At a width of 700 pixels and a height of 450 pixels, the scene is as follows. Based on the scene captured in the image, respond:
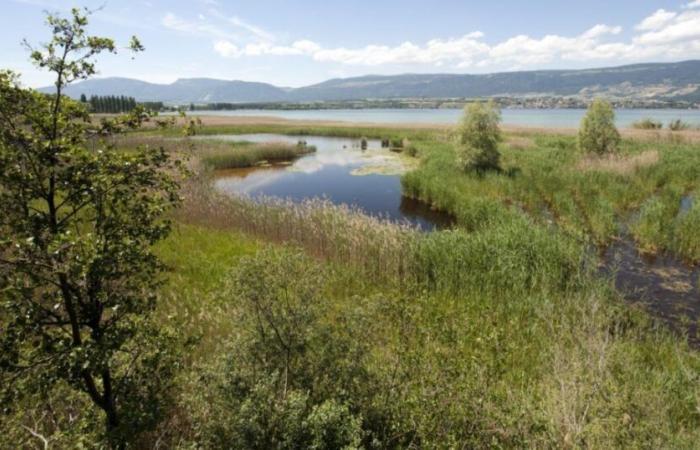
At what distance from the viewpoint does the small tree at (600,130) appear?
2633 cm

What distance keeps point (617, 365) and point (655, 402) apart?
1548mm

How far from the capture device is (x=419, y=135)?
51812 mm

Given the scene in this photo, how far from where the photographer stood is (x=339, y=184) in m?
30.3

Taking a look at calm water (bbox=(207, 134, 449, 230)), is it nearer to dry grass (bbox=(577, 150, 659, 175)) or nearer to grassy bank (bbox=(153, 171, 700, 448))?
grassy bank (bbox=(153, 171, 700, 448))

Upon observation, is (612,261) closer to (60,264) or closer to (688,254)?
(688,254)

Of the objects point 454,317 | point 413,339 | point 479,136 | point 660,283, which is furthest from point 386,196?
point 413,339

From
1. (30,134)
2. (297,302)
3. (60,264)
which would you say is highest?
(30,134)

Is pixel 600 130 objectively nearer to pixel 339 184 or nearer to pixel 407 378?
pixel 339 184

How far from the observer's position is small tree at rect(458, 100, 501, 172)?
953 inches

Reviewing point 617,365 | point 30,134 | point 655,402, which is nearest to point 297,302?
point 30,134

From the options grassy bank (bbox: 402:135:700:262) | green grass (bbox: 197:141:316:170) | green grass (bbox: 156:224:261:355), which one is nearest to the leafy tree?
green grass (bbox: 156:224:261:355)

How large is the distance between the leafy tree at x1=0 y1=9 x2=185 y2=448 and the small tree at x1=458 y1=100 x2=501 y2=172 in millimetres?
22859

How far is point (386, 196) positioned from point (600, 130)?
50.4 feet

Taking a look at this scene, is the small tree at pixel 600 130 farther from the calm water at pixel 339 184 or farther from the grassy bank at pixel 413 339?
the calm water at pixel 339 184
